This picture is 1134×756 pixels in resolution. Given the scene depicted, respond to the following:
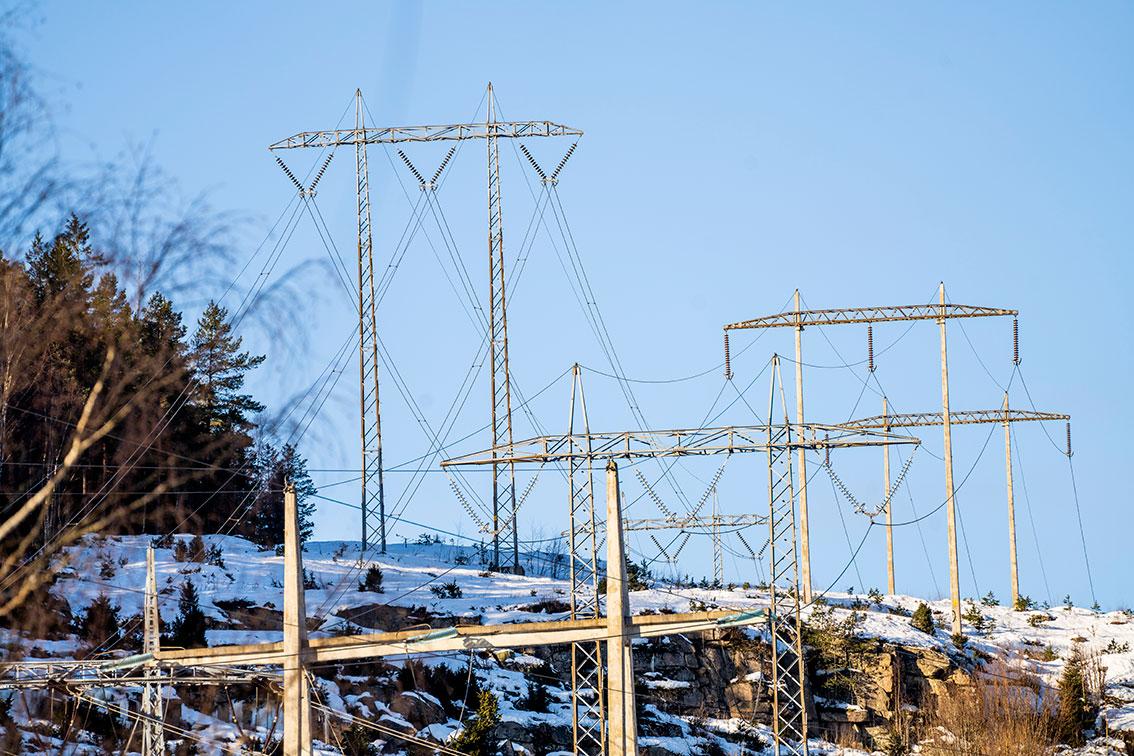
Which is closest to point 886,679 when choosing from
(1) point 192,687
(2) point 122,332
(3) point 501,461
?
(3) point 501,461

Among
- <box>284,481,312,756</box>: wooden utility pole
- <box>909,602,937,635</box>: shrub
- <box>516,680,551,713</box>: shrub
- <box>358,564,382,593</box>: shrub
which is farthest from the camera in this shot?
<box>909,602,937,635</box>: shrub

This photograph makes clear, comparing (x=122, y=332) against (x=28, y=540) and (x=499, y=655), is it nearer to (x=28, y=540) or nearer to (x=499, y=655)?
(x=28, y=540)

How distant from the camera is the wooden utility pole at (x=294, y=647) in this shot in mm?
23609

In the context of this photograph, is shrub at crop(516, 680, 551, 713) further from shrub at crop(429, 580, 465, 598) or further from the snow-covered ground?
shrub at crop(429, 580, 465, 598)

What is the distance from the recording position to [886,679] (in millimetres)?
48812

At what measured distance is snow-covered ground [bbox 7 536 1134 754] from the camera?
4325 cm

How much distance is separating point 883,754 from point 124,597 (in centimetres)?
2207

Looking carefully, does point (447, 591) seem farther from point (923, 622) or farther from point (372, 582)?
point (923, 622)

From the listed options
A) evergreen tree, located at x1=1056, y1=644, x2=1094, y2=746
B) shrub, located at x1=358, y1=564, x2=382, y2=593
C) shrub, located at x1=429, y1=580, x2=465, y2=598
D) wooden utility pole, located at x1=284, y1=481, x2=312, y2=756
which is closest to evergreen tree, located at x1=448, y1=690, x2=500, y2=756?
shrub, located at x1=358, y1=564, x2=382, y2=593

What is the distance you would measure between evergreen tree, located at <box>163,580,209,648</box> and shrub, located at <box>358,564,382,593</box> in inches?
233

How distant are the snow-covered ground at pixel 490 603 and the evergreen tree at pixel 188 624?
577 millimetres

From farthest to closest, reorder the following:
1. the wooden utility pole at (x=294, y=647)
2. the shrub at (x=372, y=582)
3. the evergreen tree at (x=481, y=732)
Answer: the shrub at (x=372, y=582), the evergreen tree at (x=481, y=732), the wooden utility pole at (x=294, y=647)

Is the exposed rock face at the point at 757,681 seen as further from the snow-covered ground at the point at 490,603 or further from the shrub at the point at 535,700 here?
the shrub at the point at 535,700

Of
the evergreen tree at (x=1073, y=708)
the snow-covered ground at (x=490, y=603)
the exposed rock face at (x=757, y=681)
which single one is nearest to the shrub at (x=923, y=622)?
the snow-covered ground at (x=490, y=603)
